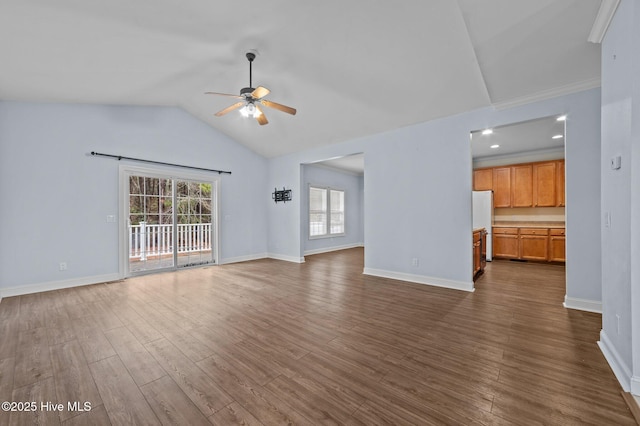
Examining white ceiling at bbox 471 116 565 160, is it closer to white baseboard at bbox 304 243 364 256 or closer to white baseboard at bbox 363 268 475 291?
white baseboard at bbox 363 268 475 291

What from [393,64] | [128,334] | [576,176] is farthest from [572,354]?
[128,334]

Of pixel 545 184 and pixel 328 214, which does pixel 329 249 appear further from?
pixel 545 184

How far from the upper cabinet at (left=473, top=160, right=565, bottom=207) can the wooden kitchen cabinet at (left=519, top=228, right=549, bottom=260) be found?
71 cm

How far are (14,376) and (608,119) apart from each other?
499 centimetres

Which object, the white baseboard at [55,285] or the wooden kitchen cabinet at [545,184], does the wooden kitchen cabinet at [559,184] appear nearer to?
the wooden kitchen cabinet at [545,184]

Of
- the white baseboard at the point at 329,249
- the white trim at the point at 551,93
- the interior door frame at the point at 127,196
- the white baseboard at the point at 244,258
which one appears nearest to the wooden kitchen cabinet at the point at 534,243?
the white trim at the point at 551,93

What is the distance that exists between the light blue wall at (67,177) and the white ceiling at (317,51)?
38 cm

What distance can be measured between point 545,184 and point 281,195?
6342mm

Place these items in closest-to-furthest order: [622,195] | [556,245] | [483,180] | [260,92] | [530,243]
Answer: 1. [622,195]
2. [260,92]
3. [556,245]
4. [530,243]
5. [483,180]

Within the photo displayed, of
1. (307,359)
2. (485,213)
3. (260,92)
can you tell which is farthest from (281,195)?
(485,213)

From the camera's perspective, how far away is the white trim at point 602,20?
1.93 metres

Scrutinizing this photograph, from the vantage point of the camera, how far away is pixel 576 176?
313 centimetres

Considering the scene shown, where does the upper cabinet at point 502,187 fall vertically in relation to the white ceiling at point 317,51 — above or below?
below

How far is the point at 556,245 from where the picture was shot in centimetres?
558
